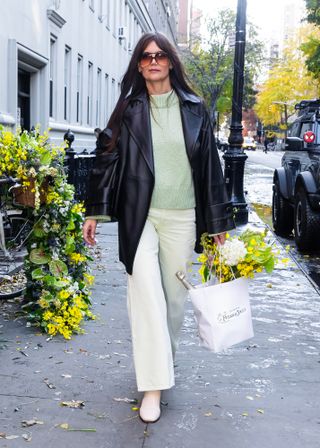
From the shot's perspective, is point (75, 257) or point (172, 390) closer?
point (172, 390)

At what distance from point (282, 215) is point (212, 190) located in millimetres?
8203

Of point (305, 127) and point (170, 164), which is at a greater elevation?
point (305, 127)

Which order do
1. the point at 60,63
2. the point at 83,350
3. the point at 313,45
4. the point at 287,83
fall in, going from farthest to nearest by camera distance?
1. the point at 287,83
2. the point at 313,45
3. the point at 60,63
4. the point at 83,350

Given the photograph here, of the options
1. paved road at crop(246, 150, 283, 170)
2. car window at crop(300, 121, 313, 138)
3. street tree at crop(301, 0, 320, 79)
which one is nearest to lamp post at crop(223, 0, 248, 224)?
car window at crop(300, 121, 313, 138)

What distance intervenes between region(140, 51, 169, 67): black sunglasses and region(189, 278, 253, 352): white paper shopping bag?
122cm

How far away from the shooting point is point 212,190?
3.64 m

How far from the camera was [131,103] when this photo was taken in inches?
144

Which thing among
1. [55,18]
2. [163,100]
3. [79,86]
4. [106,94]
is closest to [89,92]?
[79,86]

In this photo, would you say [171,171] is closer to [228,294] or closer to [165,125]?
[165,125]

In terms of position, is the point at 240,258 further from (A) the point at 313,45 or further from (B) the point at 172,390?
(A) the point at 313,45

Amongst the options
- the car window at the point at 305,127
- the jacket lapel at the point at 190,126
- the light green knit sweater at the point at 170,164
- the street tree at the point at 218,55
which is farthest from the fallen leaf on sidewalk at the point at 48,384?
the street tree at the point at 218,55

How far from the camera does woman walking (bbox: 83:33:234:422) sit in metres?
3.56

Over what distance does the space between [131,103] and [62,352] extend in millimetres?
1919

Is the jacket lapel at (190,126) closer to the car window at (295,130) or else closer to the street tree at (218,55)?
the car window at (295,130)
